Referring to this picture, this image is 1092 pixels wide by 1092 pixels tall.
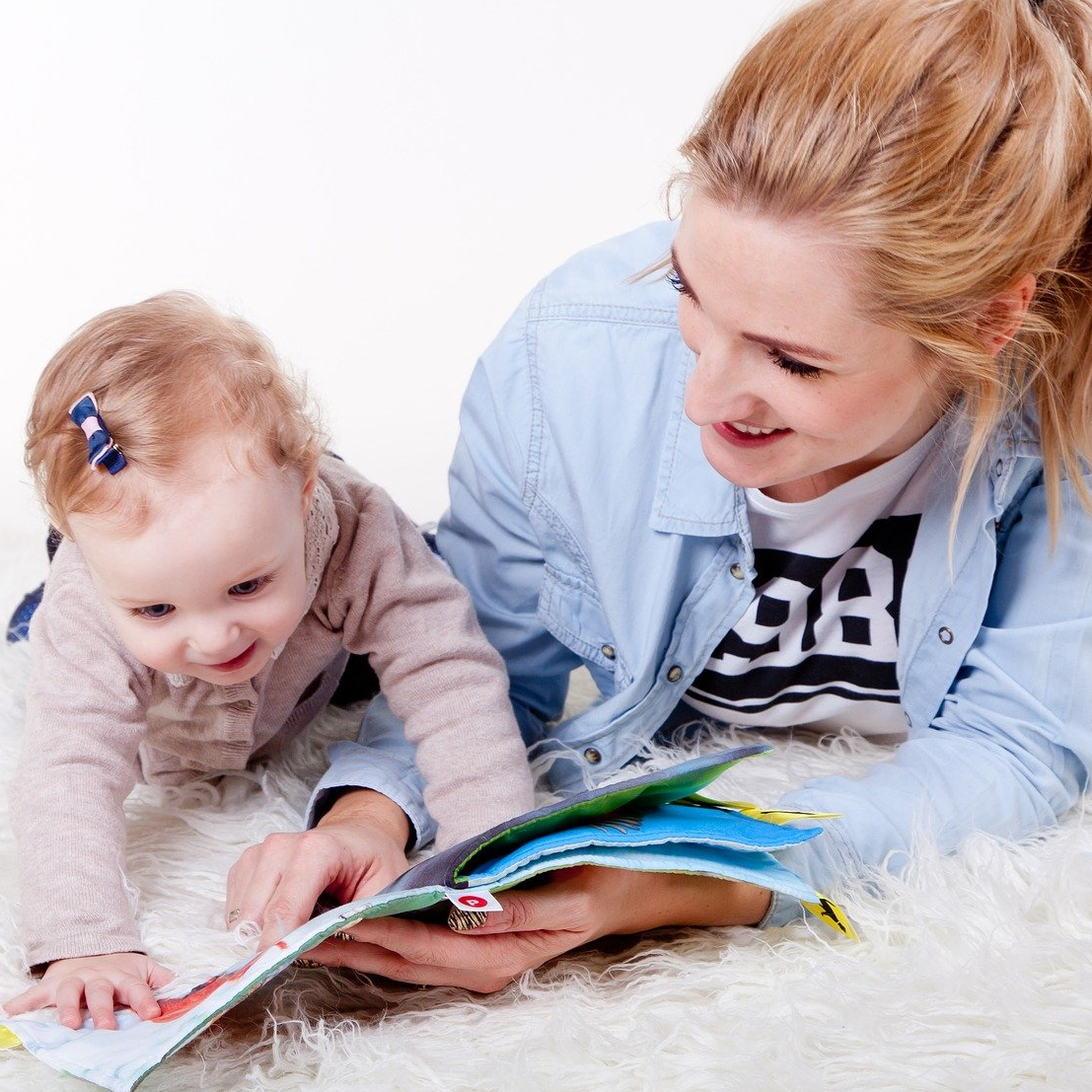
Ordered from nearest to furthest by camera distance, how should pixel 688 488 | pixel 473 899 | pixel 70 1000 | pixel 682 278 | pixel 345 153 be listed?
pixel 473 899, pixel 70 1000, pixel 682 278, pixel 688 488, pixel 345 153

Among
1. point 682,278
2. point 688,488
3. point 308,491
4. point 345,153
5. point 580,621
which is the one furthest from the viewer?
point 345,153

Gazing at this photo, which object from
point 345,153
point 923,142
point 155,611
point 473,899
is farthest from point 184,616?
point 345,153

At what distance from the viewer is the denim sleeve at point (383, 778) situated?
4.60ft

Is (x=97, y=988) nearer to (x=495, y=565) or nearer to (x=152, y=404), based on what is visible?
(x=152, y=404)

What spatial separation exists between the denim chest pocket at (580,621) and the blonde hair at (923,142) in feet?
1.68

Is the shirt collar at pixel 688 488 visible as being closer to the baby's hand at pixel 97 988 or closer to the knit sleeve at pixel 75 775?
the knit sleeve at pixel 75 775

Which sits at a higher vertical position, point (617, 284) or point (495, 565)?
point (617, 284)

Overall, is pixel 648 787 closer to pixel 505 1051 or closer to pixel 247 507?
pixel 505 1051

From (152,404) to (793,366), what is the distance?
53 cm

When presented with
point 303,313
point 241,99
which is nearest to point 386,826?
point 303,313

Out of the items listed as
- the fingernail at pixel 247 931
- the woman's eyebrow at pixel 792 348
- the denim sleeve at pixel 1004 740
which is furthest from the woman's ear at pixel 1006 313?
the fingernail at pixel 247 931

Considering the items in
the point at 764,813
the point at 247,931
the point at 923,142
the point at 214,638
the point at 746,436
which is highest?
the point at 923,142

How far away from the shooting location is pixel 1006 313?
3.94ft

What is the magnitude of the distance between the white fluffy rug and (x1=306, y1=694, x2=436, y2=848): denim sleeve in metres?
0.13
